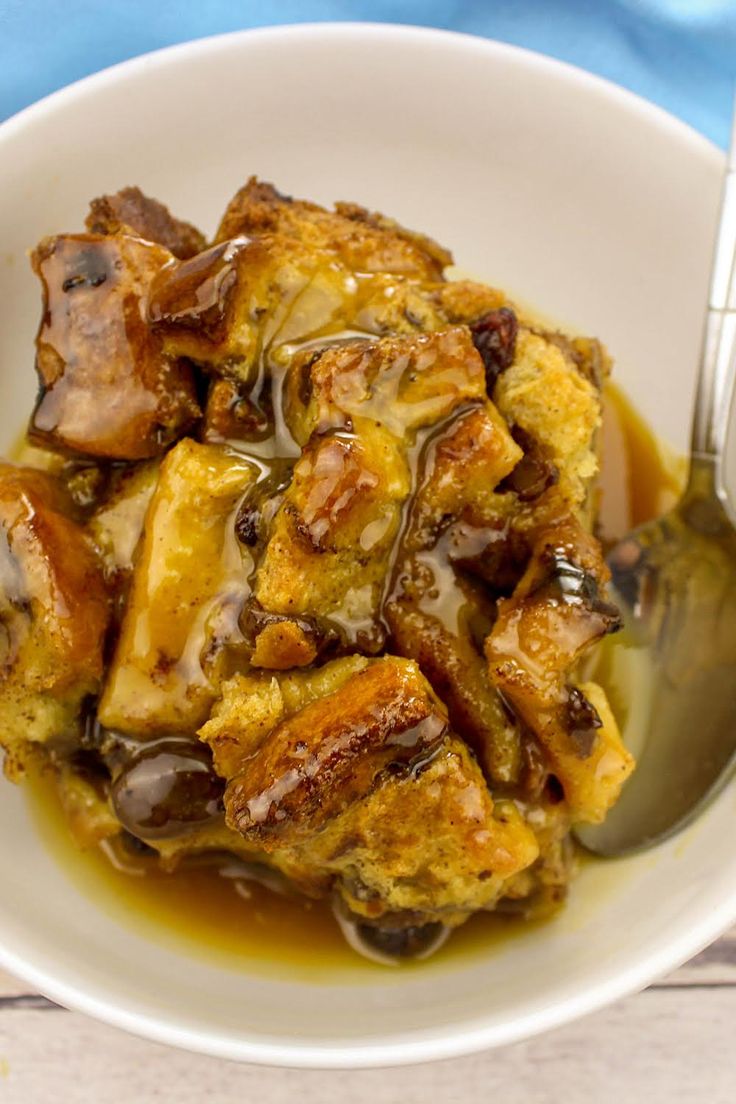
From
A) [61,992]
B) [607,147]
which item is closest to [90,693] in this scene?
[61,992]

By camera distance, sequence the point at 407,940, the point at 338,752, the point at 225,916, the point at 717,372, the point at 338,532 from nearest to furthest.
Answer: the point at 338,752
the point at 338,532
the point at 407,940
the point at 225,916
the point at 717,372

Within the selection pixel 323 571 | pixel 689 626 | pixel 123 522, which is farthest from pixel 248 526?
pixel 689 626

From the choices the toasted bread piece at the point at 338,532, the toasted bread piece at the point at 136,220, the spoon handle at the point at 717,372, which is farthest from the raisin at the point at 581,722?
the toasted bread piece at the point at 136,220

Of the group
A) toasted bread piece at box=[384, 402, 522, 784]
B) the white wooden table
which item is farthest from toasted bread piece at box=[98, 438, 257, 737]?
the white wooden table

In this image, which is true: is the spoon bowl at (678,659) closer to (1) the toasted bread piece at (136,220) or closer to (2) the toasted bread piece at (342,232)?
(2) the toasted bread piece at (342,232)

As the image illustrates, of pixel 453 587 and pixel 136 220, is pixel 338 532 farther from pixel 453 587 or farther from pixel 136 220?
pixel 136 220

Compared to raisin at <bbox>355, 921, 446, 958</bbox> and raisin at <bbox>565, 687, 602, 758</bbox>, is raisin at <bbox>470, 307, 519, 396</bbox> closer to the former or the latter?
raisin at <bbox>565, 687, 602, 758</bbox>
